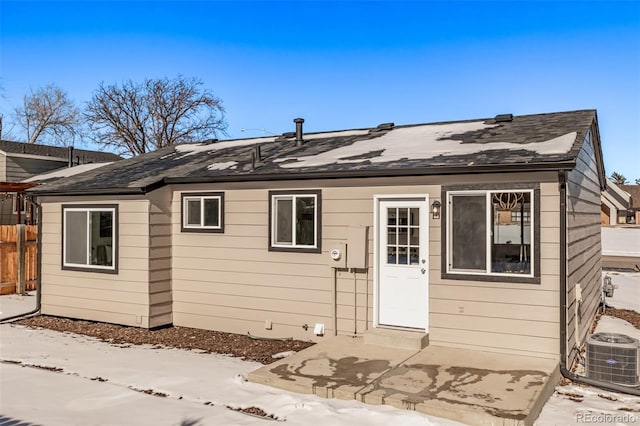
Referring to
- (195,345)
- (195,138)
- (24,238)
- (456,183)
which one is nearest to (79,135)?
(195,138)

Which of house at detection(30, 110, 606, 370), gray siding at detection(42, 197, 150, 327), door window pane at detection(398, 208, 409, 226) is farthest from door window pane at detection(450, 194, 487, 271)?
gray siding at detection(42, 197, 150, 327)

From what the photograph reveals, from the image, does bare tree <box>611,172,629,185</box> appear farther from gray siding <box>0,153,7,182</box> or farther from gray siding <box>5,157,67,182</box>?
gray siding <box>0,153,7,182</box>

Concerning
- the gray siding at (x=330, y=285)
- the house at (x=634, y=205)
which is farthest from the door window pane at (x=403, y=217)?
the house at (x=634, y=205)

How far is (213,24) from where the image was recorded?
829 inches

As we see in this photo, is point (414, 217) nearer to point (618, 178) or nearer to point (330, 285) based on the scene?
point (330, 285)

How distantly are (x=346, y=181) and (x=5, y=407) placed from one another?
504 cm

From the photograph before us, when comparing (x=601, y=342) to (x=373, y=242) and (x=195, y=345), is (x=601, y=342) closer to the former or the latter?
(x=373, y=242)

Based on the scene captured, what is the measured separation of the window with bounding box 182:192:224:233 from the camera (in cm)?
864

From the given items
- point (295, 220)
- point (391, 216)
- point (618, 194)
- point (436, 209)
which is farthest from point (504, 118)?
point (618, 194)

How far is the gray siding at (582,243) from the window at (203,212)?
18.2 ft

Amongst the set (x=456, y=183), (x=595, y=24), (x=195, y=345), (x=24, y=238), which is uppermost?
(x=595, y=24)

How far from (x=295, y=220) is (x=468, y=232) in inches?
110

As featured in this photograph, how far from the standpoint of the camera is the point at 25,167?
1920cm

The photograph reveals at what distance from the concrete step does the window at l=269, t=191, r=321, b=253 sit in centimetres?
158
